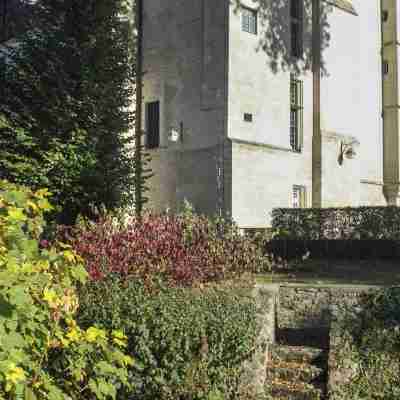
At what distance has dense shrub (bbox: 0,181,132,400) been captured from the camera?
3695 mm

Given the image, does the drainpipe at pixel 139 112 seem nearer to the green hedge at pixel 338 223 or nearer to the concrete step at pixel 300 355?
the green hedge at pixel 338 223

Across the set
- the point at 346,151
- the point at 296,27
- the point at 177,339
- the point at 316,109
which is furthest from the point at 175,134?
the point at 177,339

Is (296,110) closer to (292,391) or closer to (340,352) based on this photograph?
(340,352)

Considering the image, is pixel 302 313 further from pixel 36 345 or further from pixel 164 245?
pixel 36 345

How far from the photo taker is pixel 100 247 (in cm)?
725

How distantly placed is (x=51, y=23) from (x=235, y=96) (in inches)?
260

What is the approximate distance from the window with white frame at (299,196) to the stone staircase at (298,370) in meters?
14.3

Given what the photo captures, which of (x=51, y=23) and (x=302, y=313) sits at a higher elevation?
(x=51, y=23)

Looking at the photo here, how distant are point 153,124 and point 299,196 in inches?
243

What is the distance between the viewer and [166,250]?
766cm

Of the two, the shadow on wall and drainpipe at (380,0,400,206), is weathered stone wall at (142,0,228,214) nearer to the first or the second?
the shadow on wall

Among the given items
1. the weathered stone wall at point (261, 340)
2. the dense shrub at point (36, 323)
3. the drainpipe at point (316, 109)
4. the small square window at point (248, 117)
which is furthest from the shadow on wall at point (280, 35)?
the dense shrub at point (36, 323)

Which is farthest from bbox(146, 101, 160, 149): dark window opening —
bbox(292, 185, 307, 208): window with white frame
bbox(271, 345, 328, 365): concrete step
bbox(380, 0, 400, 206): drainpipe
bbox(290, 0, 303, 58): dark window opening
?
bbox(271, 345, 328, 365): concrete step

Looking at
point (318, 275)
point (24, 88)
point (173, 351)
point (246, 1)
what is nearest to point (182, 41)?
point (246, 1)
